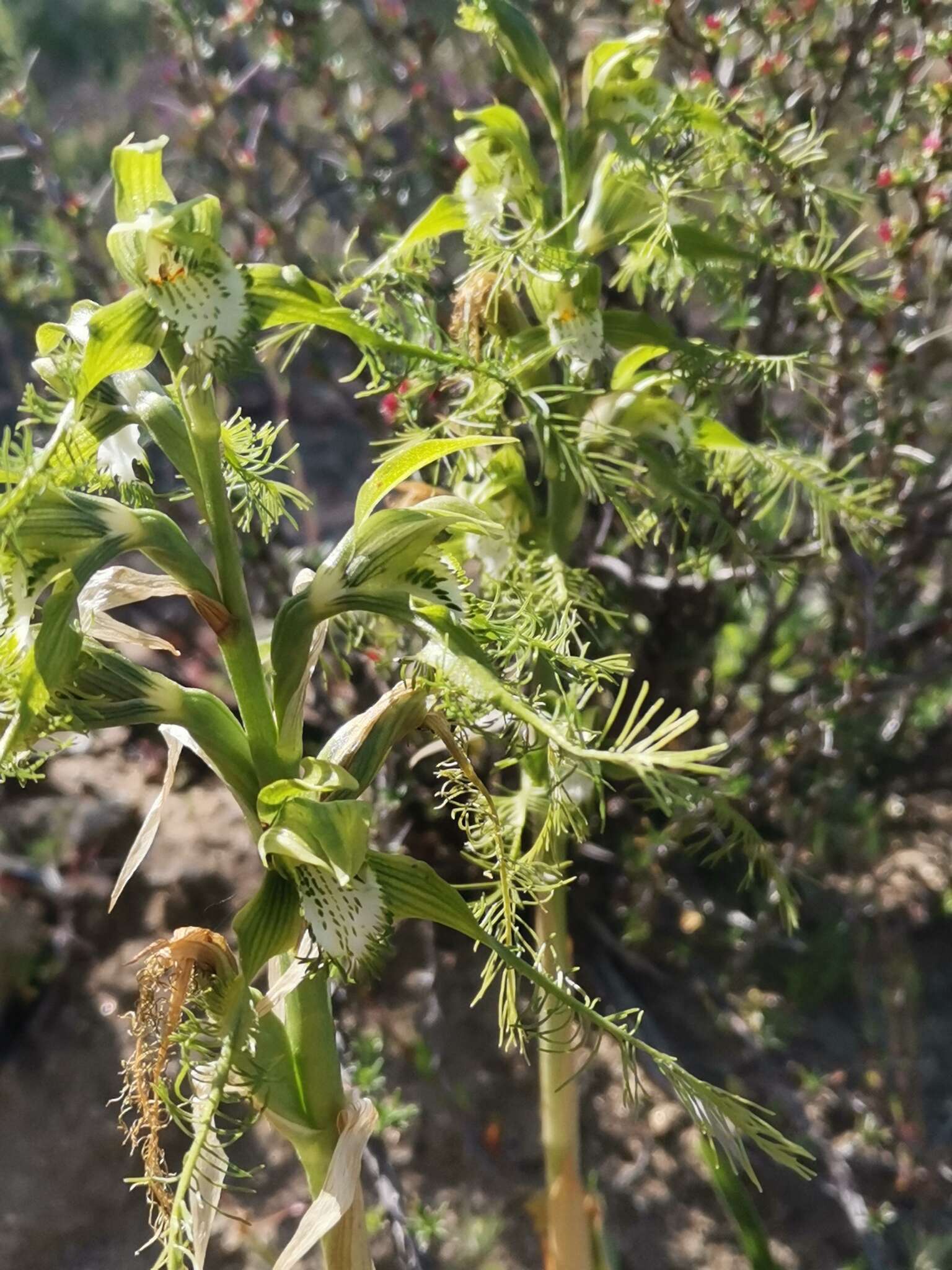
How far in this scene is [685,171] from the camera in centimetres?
106

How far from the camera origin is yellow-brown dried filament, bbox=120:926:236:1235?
0.76 meters

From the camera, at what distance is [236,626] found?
0.77m

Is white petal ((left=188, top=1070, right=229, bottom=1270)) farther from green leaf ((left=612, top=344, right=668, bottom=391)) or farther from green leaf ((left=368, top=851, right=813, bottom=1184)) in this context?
green leaf ((left=612, top=344, right=668, bottom=391))

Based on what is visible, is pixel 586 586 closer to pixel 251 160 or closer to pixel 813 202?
pixel 813 202

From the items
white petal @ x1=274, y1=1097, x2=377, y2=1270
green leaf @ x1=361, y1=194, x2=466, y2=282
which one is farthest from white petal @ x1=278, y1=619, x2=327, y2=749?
green leaf @ x1=361, y1=194, x2=466, y2=282

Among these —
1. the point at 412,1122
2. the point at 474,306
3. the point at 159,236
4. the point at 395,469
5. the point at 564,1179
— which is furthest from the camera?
the point at 412,1122

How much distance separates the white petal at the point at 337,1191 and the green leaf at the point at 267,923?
0.20 metres

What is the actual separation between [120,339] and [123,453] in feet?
0.54

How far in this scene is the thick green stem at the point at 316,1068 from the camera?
82cm

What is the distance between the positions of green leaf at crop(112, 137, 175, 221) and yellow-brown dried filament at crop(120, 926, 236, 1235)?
532 millimetres

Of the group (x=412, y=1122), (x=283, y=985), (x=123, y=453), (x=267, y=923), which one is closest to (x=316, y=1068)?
(x=283, y=985)

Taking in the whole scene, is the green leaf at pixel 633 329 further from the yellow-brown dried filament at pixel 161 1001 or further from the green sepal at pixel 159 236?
the yellow-brown dried filament at pixel 161 1001

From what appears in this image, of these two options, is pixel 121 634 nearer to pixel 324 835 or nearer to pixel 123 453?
pixel 123 453

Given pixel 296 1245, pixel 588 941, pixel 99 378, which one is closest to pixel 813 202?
pixel 99 378
